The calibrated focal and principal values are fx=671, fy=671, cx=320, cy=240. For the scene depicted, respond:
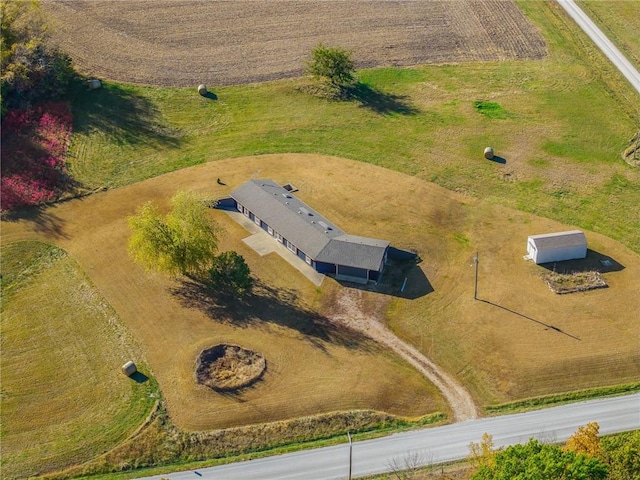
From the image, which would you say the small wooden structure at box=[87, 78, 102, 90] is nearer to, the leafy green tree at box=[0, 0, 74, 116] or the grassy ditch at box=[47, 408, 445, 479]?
the leafy green tree at box=[0, 0, 74, 116]

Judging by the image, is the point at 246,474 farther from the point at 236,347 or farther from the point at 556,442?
the point at 556,442

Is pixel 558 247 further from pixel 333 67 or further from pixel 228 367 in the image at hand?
pixel 333 67

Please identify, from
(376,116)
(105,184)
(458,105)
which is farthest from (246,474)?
(458,105)

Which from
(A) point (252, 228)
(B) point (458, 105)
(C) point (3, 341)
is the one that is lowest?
(C) point (3, 341)

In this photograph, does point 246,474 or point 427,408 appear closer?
point 246,474

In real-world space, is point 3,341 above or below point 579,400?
below

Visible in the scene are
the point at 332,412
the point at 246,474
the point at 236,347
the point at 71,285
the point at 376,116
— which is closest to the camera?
the point at 246,474

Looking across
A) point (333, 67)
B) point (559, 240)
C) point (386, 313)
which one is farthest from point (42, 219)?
point (559, 240)
